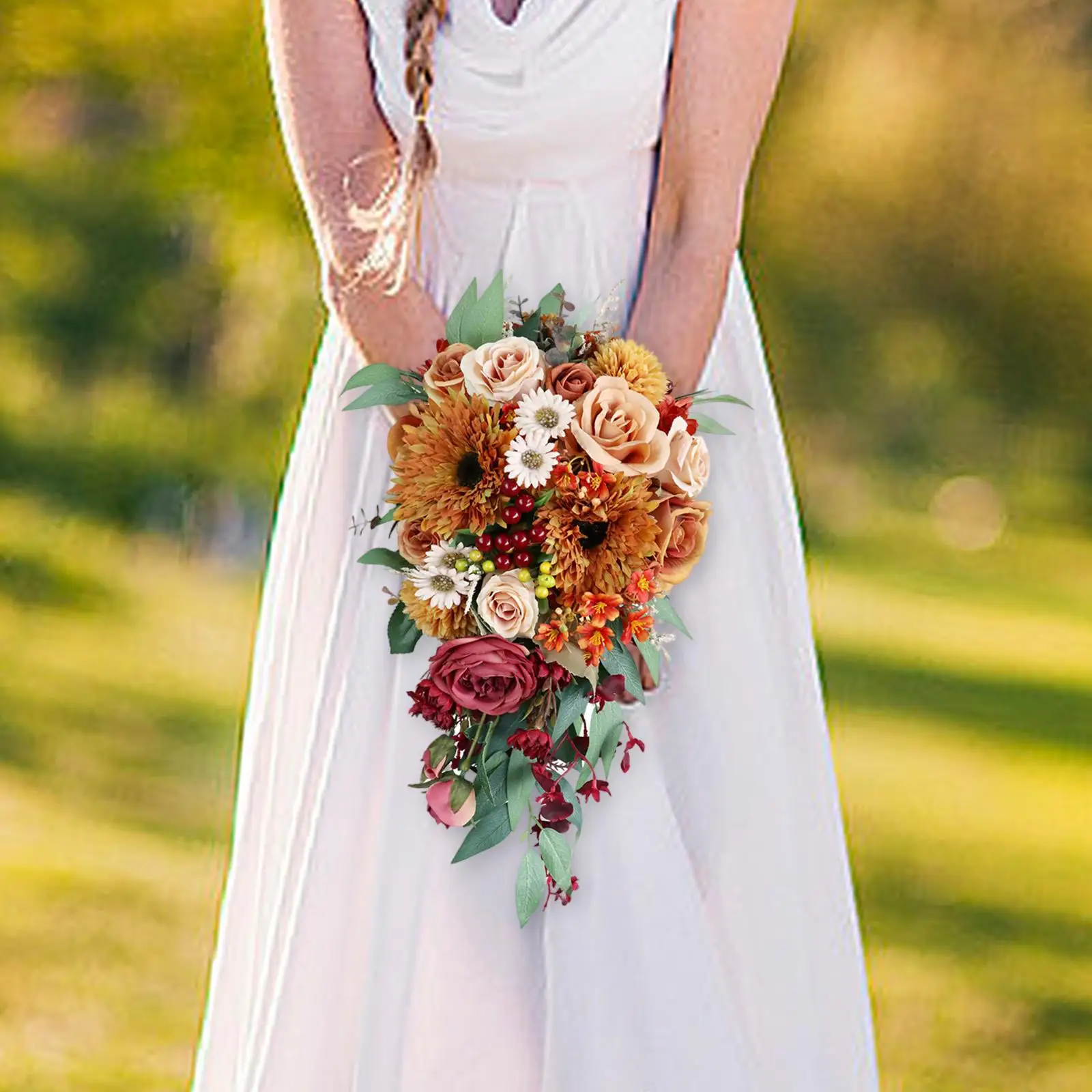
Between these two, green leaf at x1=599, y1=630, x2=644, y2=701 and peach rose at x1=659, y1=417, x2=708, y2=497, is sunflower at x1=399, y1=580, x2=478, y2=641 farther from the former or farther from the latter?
peach rose at x1=659, y1=417, x2=708, y2=497

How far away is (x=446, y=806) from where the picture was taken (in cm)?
191

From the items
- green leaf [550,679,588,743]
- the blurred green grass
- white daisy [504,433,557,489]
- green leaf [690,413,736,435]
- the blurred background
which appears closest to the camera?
white daisy [504,433,557,489]

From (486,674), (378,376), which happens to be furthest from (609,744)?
(378,376)

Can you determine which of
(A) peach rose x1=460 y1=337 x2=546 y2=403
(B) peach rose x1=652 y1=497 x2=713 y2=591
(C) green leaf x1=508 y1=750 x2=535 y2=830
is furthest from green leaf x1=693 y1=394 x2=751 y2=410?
(C) green leaf x1=508 y1=750 x2=535 y2=830

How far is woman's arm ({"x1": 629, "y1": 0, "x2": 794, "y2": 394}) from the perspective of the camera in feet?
6.69

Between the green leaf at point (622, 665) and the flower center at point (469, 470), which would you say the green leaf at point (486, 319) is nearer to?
the flower center at point (469, 470)

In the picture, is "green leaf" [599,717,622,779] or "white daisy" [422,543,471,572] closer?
"white daisy" [422,543,471,572]

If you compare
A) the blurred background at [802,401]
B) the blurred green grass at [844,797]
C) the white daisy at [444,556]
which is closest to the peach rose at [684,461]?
the white daisy at [444,556]

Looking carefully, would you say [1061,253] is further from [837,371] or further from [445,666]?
[445,666]

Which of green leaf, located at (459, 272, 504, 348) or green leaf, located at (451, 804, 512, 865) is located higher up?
green leaf, located at (459, 272, 504, 348)

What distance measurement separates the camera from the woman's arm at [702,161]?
6.69 feet

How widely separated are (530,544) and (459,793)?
29cm


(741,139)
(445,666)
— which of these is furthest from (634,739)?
(741,139)

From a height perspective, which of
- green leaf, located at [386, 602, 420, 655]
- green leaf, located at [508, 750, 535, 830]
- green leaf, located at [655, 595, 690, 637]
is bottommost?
green leaf, located at [508, 750, 535, 830]
